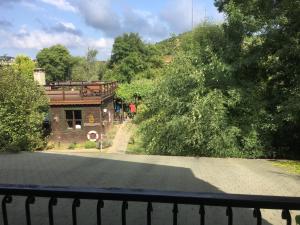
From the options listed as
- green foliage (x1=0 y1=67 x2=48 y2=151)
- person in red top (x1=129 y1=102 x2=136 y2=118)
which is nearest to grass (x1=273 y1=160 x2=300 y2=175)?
green foliage (x1=0 y1=67 x2=48 y2=151)

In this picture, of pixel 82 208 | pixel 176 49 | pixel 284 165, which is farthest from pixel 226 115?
pixel 82 208

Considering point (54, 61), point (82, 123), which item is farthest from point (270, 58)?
point (54, 61)

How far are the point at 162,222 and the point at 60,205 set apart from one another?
1.98 m

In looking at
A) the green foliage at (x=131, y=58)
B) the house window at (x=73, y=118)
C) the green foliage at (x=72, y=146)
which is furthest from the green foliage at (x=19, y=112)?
the green foliage at (x=131, y=58)

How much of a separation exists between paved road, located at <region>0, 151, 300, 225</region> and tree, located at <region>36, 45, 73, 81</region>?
58.4 metres

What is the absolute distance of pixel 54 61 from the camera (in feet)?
229

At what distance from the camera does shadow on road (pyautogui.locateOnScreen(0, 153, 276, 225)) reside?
634 cm

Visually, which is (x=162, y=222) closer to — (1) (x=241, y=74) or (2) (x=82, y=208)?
(2) (x=82, y=208)

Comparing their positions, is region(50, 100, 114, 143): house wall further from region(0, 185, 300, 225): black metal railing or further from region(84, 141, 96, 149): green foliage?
region(0, 185, 300, 225): black metal railing

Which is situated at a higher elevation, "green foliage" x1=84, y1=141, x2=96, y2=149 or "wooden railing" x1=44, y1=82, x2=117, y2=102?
"wooden railing" x1=44, y1=82, x2=117, y2=102

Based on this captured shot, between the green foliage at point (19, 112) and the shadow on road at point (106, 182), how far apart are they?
732 centimetres

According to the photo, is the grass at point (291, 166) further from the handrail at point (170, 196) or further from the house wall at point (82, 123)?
the house wall at point (82, 123)

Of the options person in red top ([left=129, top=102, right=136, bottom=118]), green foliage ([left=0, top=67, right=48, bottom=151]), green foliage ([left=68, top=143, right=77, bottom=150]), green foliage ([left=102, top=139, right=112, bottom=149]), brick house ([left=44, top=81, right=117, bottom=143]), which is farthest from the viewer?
person in red top ([left=129, top=102, right=136, bottom=118])

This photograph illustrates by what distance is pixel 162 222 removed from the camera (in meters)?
6.15
